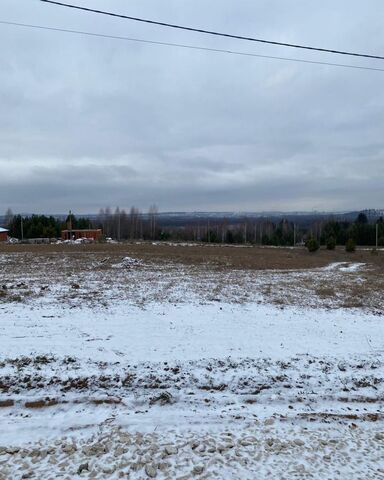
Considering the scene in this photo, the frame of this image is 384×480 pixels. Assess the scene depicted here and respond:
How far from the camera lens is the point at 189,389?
5363 millimetres

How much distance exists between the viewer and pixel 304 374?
5949 mm

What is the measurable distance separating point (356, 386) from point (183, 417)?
2.97m

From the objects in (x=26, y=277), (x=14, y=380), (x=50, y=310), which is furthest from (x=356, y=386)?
(x=26, y=277)

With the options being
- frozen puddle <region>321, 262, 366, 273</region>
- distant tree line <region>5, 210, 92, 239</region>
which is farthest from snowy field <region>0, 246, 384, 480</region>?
distant tree line <region>5, 210, 92, 239</region>

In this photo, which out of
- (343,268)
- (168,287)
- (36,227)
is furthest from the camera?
(36,227)

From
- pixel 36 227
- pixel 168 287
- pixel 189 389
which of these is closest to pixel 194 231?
pixel 36 227

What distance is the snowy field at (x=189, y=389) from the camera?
12.1 ft

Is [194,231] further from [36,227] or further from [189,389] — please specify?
[189,389]

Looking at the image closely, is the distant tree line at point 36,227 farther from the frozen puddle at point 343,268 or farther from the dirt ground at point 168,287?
the frozen puddle at point 343,268

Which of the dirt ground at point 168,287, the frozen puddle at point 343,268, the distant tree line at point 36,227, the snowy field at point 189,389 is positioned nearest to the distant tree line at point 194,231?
the distant tree line at point 36,227

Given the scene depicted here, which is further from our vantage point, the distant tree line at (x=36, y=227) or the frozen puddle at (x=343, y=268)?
the distant tree line at (x=36, y=227)

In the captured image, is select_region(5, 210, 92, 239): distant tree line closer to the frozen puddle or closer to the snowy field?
the frozen puddle

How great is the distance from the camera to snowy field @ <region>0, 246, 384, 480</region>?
3.69 metres

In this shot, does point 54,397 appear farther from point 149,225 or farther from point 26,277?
point 149,225
